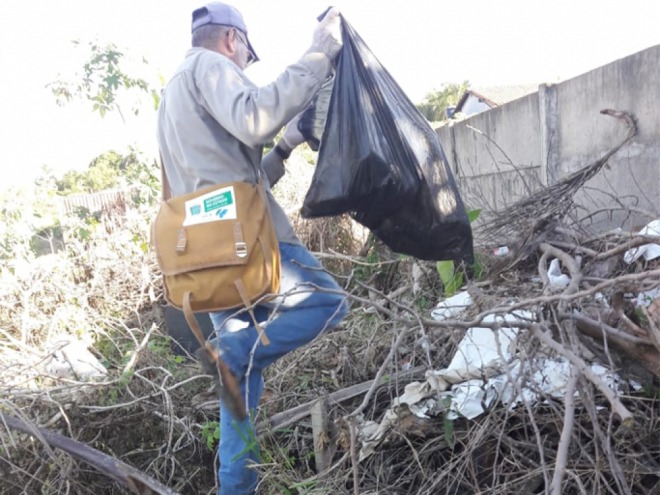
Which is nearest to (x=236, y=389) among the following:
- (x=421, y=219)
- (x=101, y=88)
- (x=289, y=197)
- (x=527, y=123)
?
(x=421, y=219)

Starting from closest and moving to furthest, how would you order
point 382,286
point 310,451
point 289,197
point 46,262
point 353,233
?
point 310,451 → point 382,286 → point 46,262 → point 353,233 → point 289,197

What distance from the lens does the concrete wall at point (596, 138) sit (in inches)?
90.7

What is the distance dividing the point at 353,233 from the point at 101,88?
2572 mm

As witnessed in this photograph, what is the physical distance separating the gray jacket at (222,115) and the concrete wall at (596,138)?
3.97 feet

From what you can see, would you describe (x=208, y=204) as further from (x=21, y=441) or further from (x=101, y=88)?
(x=101, y=88)

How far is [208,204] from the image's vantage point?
1.73 metres

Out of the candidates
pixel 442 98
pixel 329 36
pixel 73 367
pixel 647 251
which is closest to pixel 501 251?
pixel 647 251

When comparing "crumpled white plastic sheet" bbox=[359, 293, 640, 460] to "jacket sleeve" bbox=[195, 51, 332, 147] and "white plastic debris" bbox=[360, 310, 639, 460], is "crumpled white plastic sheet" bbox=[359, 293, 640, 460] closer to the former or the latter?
"white plastic debris" bbox=[360, 310, 639, 460]

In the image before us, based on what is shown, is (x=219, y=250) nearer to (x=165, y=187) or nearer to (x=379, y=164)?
(x=165, y=187)

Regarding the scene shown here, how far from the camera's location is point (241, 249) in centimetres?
168

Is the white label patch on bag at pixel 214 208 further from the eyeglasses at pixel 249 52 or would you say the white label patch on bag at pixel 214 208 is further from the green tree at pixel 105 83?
the green tree at pixel 105 83

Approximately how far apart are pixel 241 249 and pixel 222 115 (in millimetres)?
409

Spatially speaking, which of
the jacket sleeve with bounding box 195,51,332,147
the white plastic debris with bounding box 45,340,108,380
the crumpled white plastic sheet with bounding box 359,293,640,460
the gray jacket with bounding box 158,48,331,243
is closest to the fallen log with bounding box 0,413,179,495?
the white plastic debris with bounding box 45,340,108,380

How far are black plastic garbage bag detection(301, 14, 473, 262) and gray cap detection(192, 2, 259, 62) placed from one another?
14.7 inches
